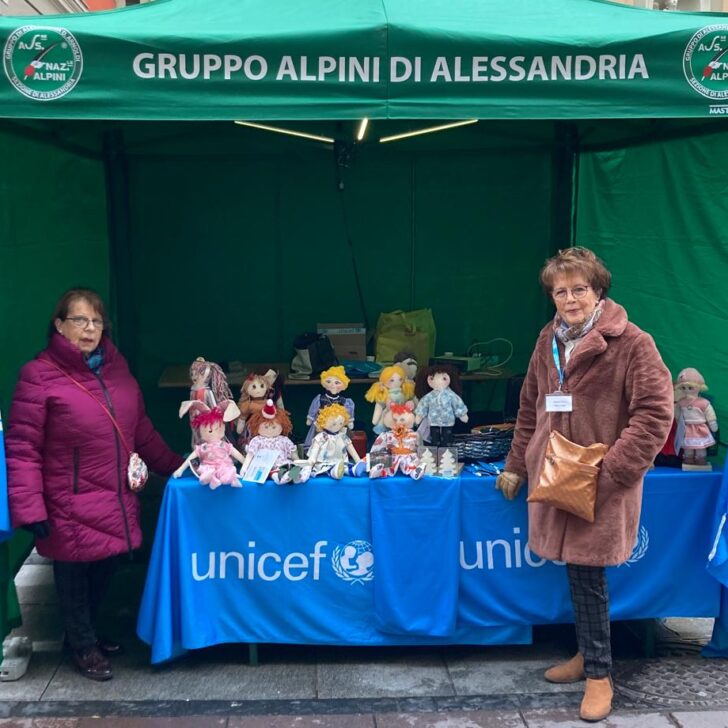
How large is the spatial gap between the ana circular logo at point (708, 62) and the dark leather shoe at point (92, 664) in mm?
3384

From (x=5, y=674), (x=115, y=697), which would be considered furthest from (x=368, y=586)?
(x=5, y=674)

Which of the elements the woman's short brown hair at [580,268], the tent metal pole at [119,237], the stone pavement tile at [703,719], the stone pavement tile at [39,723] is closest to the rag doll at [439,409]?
the woman's short brown hair at [580,268]

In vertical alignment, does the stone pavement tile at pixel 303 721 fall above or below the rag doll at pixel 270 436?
below

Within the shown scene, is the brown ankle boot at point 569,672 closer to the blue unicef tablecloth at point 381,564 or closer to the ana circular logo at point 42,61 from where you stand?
the blue unicef tablecloth at point 381,564

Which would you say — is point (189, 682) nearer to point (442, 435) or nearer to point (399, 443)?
point (399, 443)

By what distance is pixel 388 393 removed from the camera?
13.8 feet

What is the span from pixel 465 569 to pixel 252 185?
3.62m

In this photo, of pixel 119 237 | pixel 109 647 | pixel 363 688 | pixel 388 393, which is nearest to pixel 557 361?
pixel 388 393

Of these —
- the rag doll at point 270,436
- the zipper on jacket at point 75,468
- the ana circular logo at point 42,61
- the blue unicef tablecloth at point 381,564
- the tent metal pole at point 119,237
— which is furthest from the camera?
the tent metal pole at point 119,237

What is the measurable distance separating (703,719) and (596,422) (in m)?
1.27

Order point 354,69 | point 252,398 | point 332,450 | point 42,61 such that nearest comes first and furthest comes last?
1. point 42,61
2. point 354,69
3. point 332,450
4. point 252,398

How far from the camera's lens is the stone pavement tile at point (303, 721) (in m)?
3.49

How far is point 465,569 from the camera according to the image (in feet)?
13.0

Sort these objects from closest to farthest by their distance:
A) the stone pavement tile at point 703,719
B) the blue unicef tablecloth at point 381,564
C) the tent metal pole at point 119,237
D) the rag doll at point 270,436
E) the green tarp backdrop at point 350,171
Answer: the green tarp backdrop at point 350,171, the stone pavement tile at point 703,719, the blue unicef tablecloth at point 381,564, the rag doll at point 270,436, the tent metal pole at point 119,237
